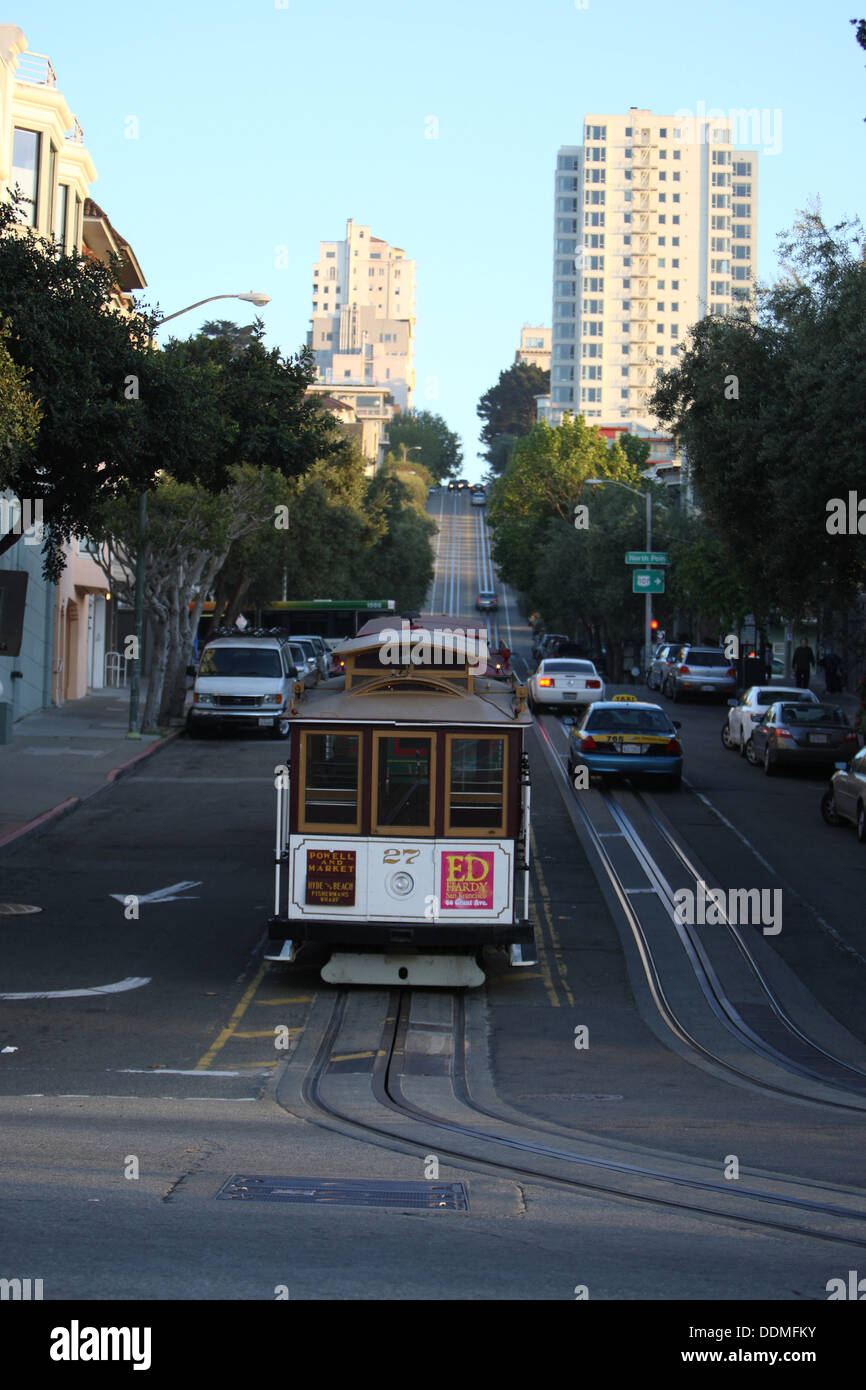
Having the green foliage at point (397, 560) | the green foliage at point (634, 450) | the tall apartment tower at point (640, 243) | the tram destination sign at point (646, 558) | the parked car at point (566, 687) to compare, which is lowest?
the parked car at point (566, 687)

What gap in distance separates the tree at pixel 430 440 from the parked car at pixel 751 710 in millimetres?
146497

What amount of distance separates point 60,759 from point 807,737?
14361 mm

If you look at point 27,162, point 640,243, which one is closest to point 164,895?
point 27,162

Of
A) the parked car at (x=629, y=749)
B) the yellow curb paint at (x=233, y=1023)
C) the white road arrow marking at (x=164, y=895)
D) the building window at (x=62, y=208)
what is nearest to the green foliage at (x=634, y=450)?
the building window at (x=62, y=208)

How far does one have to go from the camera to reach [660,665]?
5094cm

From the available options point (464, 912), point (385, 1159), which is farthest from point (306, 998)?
point (385, 1159)

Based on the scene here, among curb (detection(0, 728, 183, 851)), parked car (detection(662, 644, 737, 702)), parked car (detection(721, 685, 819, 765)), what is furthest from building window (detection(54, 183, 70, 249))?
parked car (detection(662, 644, 737, 702))

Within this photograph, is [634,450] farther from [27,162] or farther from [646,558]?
[27,162]

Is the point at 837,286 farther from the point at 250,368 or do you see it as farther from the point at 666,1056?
the point at 666,1056

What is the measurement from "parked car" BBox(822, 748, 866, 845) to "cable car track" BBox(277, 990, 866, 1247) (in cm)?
1160

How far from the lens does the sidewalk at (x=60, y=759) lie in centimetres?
2270

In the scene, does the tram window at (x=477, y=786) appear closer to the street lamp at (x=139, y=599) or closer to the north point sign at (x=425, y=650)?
the north point sign at (x=425, y=650)

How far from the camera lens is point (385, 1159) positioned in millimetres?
7691

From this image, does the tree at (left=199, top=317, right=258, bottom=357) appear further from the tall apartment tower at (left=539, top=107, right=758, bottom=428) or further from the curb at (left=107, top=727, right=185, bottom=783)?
the tall apartment tower at (left=539, top=107, right=758, bottom=428)
